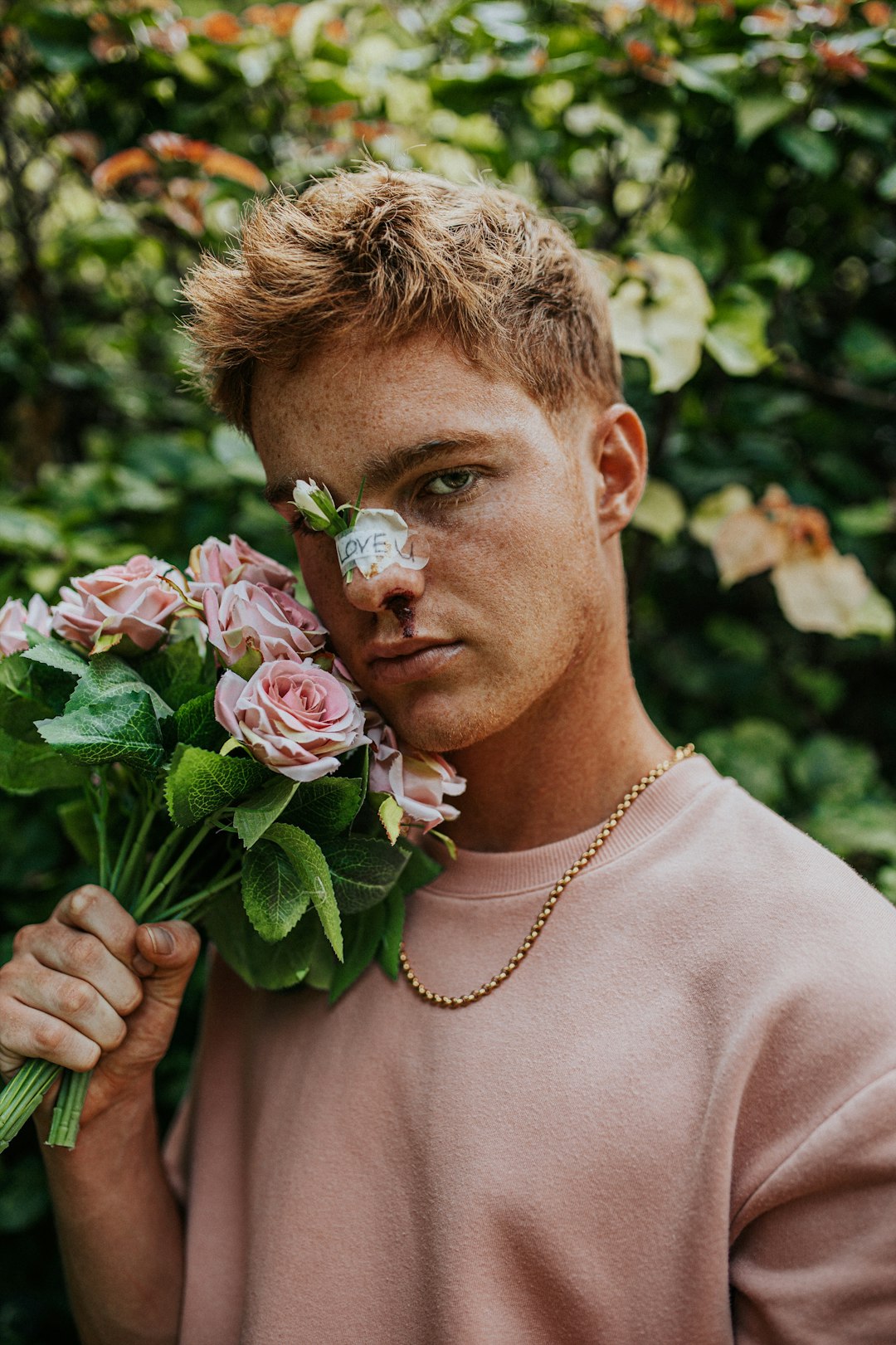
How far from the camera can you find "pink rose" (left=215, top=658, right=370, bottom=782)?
1.02 metres

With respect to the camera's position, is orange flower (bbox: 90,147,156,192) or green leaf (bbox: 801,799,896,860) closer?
green leaf (bbox: 801,799,896,860)

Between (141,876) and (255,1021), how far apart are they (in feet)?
1.13

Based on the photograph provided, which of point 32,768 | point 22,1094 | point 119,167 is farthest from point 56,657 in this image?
point 119,167

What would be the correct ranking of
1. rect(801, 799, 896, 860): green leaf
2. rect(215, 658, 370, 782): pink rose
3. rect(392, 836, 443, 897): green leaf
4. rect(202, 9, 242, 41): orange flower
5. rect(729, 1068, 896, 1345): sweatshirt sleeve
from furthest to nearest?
1. rect(202, 9, 242, 41): orange flower
2. rect(801, 799, 896, 860): green leaf
3. rect(392, 836, 443, 897): green leaf
4. rect(215, 658, 370, 782): pink rose
5. rect(729, 1068, 896, 1345): sweatshirt sleeve

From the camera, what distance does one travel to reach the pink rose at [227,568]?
1.23 m

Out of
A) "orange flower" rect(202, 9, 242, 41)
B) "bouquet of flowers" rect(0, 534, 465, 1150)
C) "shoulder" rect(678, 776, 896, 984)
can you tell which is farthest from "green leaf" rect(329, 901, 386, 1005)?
"orange flower" rect(202, 9, 242, 41)

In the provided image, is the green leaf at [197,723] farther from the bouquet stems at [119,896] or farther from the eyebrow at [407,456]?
the eyebrow at [407,456]

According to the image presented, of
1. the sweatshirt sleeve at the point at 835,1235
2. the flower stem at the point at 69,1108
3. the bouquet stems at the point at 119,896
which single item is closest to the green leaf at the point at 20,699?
the bouquet stems at the point at 119,896

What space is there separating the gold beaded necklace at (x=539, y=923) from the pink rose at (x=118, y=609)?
0.55 metres

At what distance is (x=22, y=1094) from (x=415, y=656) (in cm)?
68

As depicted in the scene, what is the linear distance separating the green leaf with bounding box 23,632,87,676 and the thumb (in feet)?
1.06

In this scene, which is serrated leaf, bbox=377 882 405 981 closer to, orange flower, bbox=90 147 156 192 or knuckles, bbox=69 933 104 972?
knuckles, bbox=69 933 104 972

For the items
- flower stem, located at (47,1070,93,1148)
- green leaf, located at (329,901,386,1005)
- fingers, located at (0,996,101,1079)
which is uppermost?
fingers, located at (0,996,101,1079)

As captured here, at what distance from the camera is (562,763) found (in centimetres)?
133
